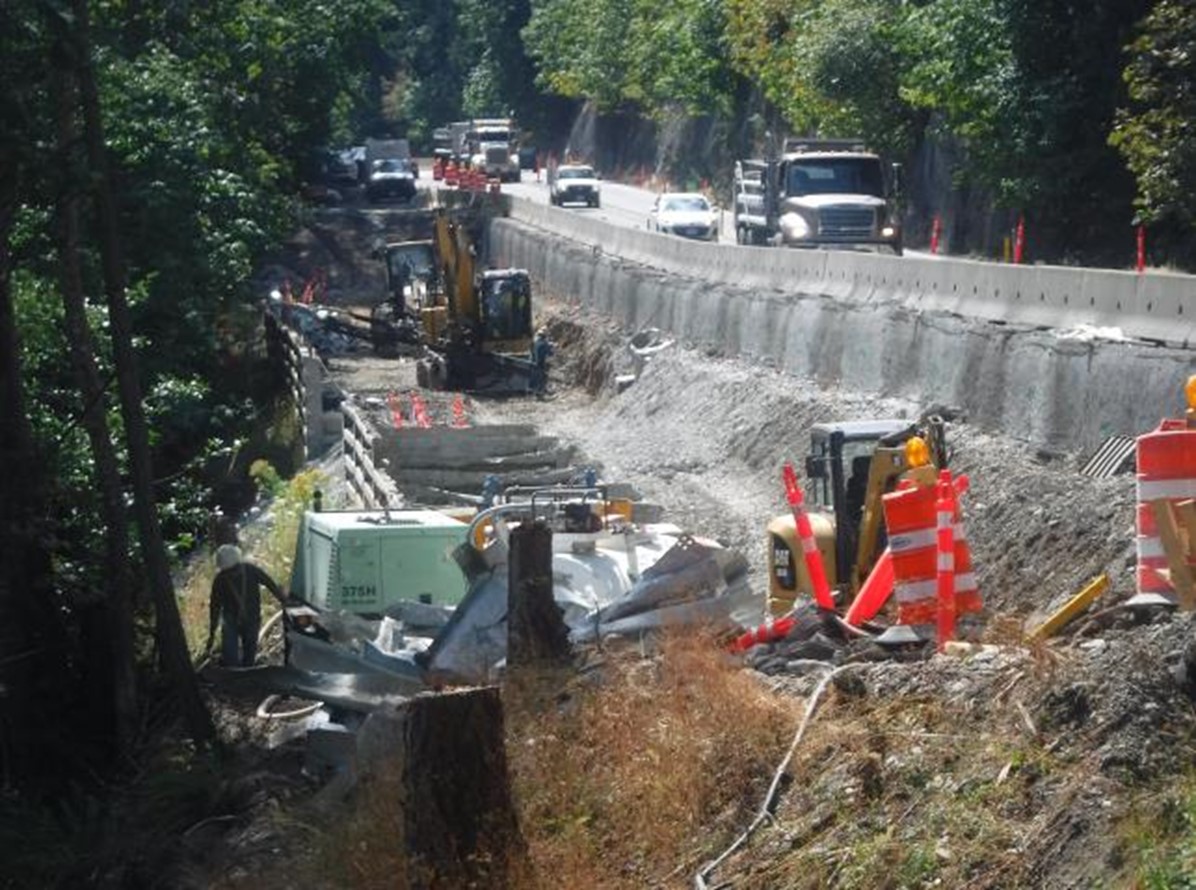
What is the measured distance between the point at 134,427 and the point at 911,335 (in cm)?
1162

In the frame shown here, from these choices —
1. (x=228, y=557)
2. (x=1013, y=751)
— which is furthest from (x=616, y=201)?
(x=1013, y=751)

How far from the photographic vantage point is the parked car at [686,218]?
64375 millimetres

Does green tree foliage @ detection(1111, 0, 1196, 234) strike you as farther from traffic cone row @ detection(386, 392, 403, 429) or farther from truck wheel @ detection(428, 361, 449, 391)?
truck wheel @ detection(428, 361, 449, 391)

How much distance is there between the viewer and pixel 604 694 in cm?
1333

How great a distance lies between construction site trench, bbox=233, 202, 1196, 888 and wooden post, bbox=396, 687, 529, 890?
128 cm

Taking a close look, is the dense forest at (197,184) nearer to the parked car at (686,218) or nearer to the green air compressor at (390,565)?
the green air compressor at (390,565)

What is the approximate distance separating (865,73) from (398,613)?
45.0 meters

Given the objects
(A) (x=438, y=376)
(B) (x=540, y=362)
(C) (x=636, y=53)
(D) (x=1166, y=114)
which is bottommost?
(A) (x=438, y=376)

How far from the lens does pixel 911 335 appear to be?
2794 cm

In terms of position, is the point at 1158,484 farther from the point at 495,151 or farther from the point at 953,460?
the point at 495,151

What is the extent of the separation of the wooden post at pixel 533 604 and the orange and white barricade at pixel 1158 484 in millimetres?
3560

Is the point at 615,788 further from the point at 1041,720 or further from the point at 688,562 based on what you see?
the point at 688,562

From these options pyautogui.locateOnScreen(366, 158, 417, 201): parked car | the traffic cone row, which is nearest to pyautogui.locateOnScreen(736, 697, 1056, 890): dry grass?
the traffic cone row

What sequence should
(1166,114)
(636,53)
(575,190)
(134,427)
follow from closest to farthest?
(134,427), (1166,114), (575,190), (636,53)
